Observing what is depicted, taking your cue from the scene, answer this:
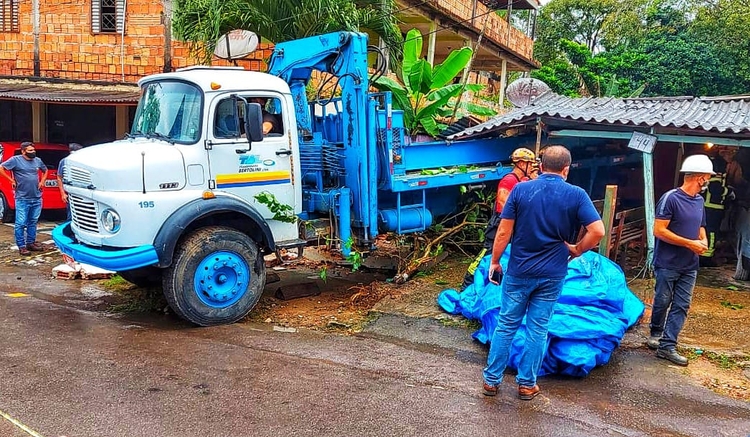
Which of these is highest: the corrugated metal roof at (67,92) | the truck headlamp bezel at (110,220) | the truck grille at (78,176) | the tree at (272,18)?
the tree at (272,18)

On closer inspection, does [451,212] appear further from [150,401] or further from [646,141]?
[150,401]

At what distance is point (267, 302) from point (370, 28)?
6305 millimetres

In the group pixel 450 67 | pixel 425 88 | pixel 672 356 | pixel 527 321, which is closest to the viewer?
pixel 527 321

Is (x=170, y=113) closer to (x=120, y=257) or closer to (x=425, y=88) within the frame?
(x=120, y=257)

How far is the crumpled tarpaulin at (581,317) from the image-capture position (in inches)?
198

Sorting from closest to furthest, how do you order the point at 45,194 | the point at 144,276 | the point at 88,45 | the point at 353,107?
the point at 144,276
the point at 353,107
the point at 45,194
the point at 88,45

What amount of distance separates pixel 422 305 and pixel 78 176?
375cm

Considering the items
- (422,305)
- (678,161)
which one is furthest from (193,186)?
(678,161)

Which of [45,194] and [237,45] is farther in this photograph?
[45,194]

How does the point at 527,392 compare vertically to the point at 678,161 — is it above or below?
below

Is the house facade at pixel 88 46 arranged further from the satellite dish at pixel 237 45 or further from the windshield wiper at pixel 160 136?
the windshield wiper at pixel 160 136

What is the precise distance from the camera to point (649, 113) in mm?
8250

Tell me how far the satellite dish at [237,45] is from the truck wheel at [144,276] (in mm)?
3830

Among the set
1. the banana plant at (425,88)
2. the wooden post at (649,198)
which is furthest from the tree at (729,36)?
the wooden post at (649,198)
